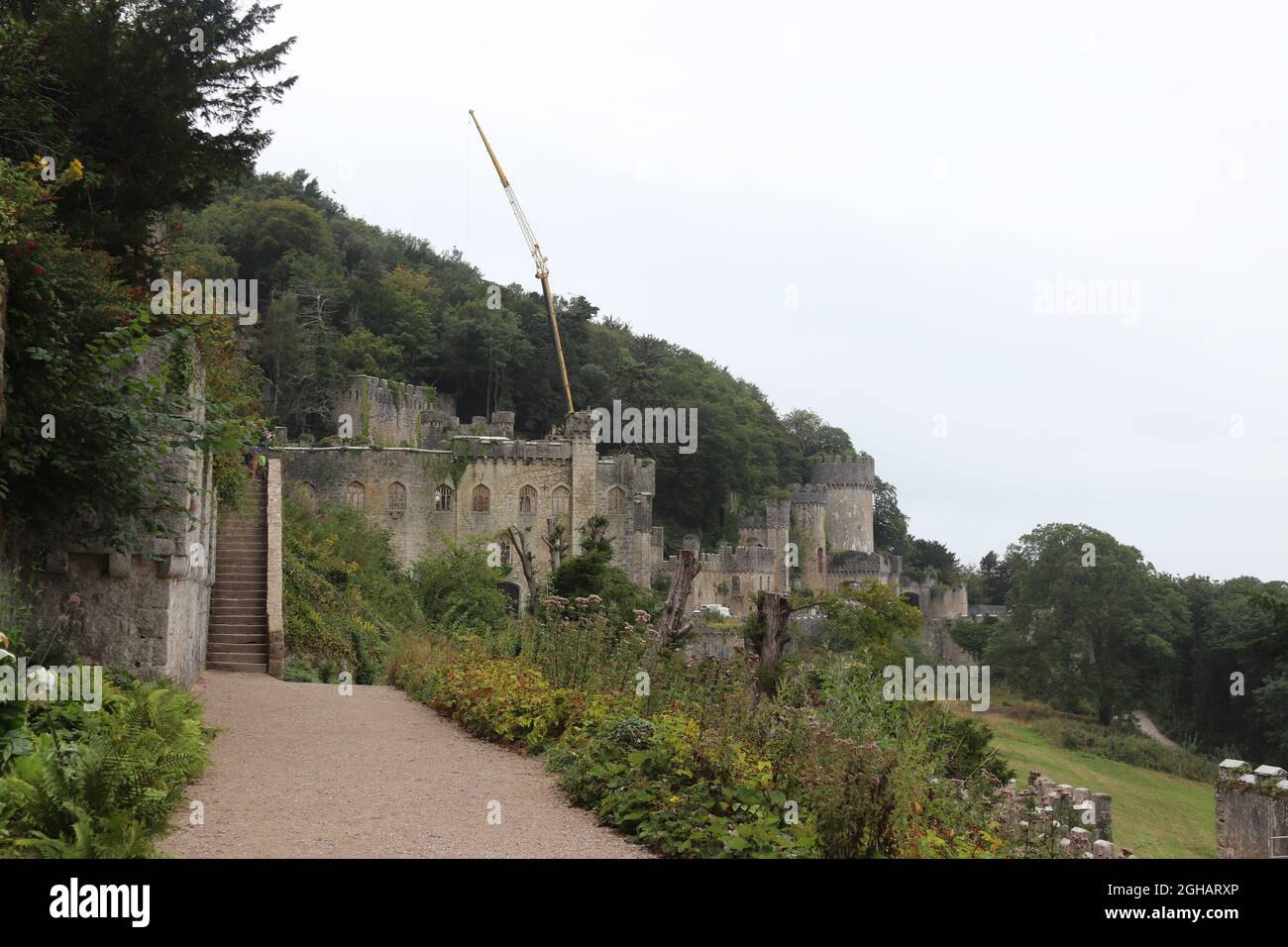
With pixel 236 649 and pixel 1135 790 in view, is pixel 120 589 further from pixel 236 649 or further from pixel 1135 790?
pixel 1135 790

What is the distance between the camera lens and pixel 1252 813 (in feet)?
51.6

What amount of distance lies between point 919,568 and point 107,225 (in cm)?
8130

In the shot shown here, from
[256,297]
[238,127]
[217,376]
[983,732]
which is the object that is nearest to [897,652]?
[983,732]

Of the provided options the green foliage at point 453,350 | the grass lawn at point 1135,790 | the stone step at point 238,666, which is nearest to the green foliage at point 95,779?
the stone step at point 238,666

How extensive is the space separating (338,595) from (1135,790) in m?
27.9

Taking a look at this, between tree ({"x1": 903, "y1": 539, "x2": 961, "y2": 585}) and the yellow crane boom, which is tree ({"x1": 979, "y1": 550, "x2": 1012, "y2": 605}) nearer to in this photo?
tree ({"x1": 903, "y1": 539, "x2": 961, "y2": 585})

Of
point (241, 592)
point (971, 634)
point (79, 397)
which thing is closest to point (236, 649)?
point (241, 592)

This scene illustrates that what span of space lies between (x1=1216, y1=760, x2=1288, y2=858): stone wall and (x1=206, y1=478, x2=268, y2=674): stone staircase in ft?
45.4

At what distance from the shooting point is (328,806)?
28.6 ft

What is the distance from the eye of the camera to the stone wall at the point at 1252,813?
15.4 metres

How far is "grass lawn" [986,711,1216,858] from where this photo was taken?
A: 29.6 m

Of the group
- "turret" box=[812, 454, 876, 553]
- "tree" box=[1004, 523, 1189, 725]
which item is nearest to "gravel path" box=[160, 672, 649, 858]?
"tree" box=[1004, 523, 1189, 725]

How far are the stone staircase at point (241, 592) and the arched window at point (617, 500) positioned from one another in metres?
26.5
